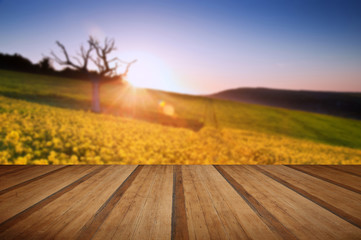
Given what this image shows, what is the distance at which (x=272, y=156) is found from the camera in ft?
28.9

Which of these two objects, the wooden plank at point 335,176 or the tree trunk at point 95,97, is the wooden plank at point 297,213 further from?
the tree trunk at point 95,97

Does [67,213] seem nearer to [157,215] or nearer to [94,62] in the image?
[157,215]

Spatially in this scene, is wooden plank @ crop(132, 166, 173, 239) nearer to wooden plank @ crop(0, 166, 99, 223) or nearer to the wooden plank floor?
the wooden plank floor

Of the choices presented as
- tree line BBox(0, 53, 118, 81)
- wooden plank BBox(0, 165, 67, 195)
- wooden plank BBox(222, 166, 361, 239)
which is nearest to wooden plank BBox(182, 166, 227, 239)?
wooden plank BBox(222, 166, 361, 239)

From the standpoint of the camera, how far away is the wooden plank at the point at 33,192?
2.00 metres

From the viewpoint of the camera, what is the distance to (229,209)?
2086mm

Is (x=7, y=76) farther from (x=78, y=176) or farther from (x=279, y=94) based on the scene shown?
(x=279, y=94)

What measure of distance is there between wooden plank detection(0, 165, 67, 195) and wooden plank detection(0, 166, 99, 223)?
0.14 m

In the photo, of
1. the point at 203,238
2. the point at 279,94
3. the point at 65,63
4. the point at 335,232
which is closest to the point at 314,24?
the point at 335,232

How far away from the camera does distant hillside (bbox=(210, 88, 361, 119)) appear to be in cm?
4481

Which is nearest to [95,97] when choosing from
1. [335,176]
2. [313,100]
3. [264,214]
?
[335,176]

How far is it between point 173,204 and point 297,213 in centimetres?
137

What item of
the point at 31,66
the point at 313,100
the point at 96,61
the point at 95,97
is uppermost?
the point at 31,66

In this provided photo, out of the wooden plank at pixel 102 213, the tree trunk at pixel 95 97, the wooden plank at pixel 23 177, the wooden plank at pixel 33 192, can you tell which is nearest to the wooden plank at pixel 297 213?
the wooden plank at pixel 102 213
